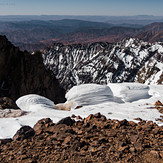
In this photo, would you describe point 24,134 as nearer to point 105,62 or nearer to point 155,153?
point 155,153

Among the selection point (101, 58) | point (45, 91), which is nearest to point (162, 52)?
point (101, 58)

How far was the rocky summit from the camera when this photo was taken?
358 cm

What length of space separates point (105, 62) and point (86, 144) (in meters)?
131

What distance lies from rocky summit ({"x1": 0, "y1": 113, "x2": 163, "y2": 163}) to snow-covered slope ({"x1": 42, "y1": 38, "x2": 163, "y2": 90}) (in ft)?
328

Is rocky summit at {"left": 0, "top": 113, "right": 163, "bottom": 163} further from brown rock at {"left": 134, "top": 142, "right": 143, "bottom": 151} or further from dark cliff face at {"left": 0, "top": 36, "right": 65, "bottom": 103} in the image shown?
dark cliff face at {"left": 0, "top": 36, "right": 65, "bottom": 103}

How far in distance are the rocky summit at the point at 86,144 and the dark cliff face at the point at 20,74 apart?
31297mm

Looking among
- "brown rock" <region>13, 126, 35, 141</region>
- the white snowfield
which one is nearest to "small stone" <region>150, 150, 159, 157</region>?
"brown rock" <region>13, 126, 35, 141</region>

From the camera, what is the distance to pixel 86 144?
403 centimetres

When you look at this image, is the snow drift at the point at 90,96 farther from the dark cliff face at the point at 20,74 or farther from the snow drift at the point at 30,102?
the dark cliff face at the point at 20,74

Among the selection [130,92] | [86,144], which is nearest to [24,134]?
[86,144]

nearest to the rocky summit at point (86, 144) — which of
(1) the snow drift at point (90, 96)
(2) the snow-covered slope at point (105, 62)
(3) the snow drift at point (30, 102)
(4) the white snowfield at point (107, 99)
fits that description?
(4) the white snowfield at point (107, 99)

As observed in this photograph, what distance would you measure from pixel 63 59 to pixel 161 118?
6214 inches

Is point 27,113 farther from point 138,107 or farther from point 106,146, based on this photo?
point 138,107

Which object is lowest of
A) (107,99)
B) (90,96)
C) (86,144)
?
(107,99)
